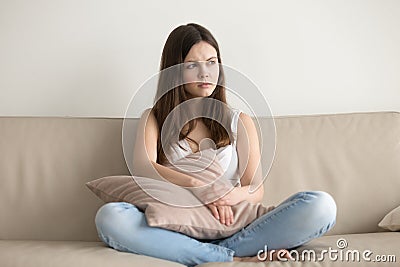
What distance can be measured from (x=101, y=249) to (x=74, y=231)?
436 millimetres

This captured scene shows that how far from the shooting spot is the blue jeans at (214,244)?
6.51 feet

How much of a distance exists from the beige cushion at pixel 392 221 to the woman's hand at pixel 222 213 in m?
0.56

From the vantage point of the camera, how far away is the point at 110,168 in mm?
2475

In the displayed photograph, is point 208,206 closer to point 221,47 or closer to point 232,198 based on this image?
point 232,198

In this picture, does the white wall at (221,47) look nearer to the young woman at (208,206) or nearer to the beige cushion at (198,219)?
the young woman at (208,206)

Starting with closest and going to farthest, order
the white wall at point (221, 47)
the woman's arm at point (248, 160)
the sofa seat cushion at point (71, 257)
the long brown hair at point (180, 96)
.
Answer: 1. the sofa seat cushion at point (71, 257)
2. the woman's arm at point (248, 160)
3. the long brown hair at point (180, 96)
4. the white wall at point (221, 47)

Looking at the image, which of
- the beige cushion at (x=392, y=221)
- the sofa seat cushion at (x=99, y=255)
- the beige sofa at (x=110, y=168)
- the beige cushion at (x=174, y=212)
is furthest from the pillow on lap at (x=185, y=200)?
the beige cushion at (x=392, y=221)

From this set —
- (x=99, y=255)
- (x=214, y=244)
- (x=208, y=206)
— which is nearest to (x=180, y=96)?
(x=208, y=206)

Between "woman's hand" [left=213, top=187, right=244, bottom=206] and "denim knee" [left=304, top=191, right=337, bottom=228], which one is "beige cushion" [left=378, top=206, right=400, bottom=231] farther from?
"woman's hand" [left=213, top=187, right=244, bottom=206]

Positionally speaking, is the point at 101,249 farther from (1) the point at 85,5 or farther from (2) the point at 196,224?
(1) the point at 85,5

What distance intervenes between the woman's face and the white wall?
1.49ft

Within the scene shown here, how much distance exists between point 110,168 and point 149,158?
0.23 metres

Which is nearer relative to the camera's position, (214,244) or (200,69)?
(214,244)

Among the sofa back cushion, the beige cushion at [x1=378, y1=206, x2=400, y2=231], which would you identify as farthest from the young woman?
the beige cushion at [x1=378, y1=206, x2=400, y2=231]
